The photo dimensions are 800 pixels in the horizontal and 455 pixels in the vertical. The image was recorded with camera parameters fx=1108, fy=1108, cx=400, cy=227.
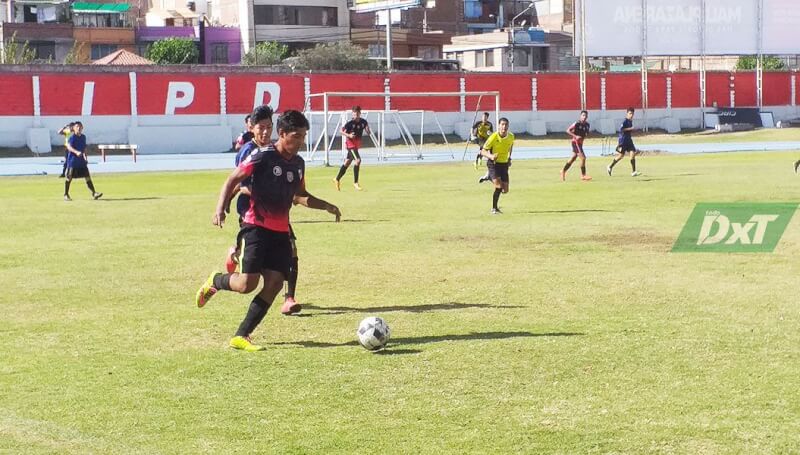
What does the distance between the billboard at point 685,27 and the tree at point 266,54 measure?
2855 centimetres

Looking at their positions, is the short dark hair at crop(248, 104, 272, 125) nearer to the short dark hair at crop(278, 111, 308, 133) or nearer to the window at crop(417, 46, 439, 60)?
the short dark hair at crop(278, 111, 308, 133)

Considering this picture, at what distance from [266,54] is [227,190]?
7406 cm

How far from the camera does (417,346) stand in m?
9.16

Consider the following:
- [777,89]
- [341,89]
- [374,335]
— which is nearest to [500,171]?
[374,335]

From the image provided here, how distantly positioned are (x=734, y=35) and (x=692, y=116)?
5672 mm

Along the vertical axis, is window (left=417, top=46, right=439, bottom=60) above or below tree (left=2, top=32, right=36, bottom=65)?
above

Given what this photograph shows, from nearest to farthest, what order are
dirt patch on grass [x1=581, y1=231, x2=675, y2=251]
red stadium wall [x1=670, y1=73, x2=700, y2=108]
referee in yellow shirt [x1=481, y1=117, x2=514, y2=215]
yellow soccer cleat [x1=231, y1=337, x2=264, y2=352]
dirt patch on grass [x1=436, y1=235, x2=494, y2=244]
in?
yellow soccer cleat [x1=231, y1=337, x2=264, y2=352] → dirt patch on grass [x1=581, y1=231, x2=675, y2=251] → dirt patch on grass [x1=436, y1=235, x2=494, y2=244] → referee in yellow shirt [x1=481, y1=117, x2=514, y2=215] → red stadium wall [x1=670, y1=73, x2=700, y2=108]

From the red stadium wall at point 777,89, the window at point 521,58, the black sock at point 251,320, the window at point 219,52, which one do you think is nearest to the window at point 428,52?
the window at point 521,58

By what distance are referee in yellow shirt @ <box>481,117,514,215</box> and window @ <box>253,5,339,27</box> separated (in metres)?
69.7

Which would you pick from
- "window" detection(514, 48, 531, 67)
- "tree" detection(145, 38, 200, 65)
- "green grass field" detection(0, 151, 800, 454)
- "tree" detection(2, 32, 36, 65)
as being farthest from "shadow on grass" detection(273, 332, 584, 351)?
"window" detection(514, 48, 531, 67)

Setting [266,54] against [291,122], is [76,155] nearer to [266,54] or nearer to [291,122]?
[291,122]

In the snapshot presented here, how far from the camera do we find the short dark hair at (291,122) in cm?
923

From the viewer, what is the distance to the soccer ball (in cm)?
888

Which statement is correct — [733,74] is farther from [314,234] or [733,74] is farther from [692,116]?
[314,234]
